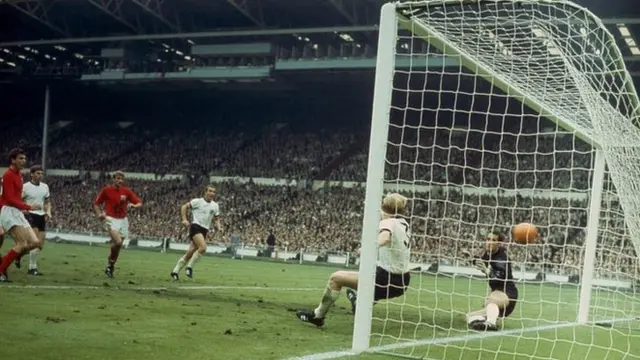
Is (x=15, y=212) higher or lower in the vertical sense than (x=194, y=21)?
lower

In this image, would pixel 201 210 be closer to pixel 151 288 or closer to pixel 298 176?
pixel 151 288

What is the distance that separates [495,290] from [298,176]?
32291 mm

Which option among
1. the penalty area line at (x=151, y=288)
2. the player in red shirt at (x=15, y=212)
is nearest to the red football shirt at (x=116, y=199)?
the penalty area line at (x=151, y=288)

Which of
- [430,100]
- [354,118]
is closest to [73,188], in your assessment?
[354,118]

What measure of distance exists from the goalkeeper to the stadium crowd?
14.8 metres

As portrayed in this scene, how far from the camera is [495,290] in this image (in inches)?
407

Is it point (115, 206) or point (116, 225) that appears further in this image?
point (115, 206)

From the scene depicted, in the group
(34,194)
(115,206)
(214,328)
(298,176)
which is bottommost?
(214,328)

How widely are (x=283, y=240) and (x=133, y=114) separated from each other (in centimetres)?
2126

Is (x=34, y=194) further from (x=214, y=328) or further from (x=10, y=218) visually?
(x=214, y=328)

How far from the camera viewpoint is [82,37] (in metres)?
47.0

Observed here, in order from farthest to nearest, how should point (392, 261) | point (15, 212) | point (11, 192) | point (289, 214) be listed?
point (289, 214)
point (15, 212)
point (11, 192)
point (392, 261)

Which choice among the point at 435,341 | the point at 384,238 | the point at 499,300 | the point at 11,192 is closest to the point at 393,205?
the point at 384,238

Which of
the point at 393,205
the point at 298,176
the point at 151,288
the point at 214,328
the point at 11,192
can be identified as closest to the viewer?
the point at 393,205
